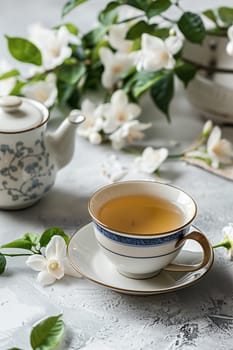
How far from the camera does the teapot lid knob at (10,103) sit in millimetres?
1143

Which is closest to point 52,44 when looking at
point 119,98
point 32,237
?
point 119,98

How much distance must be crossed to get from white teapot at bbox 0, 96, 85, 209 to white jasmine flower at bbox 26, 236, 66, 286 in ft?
0.53

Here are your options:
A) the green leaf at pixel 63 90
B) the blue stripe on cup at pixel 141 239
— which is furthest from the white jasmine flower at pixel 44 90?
the blue stripe on cup at pixel 141 239

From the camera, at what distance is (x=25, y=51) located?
1383 millimetres

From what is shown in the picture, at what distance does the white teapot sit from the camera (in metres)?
1.13

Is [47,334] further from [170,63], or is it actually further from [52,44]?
[52,44]

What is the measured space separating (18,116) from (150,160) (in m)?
0.27

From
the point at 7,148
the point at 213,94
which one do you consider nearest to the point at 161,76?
the point at 213,94

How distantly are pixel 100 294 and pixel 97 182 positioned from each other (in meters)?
0.32

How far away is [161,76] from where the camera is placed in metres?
1.39

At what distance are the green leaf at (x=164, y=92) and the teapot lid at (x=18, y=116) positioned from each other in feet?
0.99

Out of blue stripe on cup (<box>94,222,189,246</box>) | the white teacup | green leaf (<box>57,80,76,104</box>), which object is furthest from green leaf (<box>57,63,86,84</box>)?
blue stripe on cup (<box>94,222,189,246</box>)

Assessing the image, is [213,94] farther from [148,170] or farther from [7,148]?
[7,148]

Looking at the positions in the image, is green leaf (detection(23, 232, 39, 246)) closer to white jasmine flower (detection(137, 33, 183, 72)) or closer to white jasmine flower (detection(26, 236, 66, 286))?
white jasmine flower (detection(26, 236, 66, 286))
